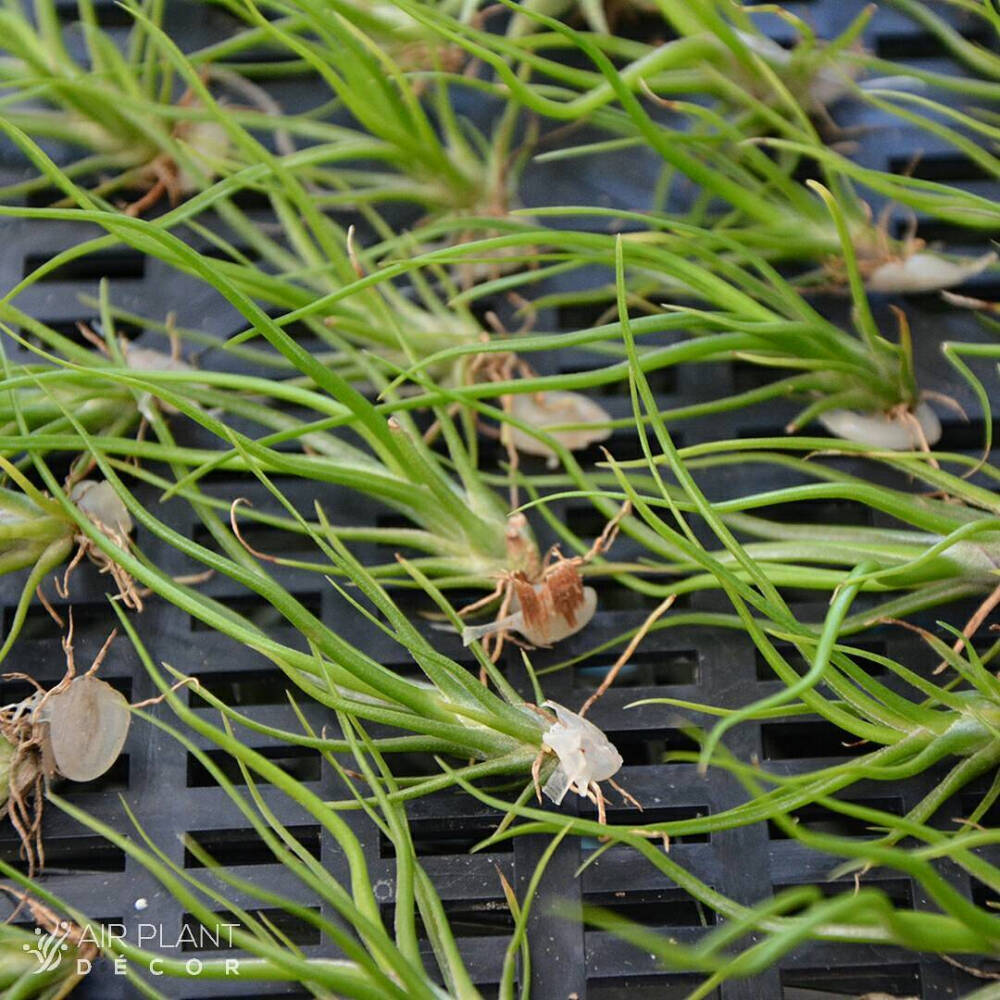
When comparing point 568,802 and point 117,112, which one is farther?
point 117,112

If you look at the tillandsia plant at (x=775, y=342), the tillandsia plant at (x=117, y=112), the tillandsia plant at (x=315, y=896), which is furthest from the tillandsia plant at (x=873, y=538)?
the tillandsia plant at (x=117, y=112)

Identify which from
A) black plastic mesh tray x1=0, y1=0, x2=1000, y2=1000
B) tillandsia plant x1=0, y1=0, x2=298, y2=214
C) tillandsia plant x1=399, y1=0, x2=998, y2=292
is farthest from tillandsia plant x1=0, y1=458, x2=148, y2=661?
tillandsia plant x1=399, y1=0, x2=998, y2=292

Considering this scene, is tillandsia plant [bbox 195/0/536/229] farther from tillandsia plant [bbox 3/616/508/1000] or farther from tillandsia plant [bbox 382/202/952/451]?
tillandsia plant [bbox 3/616/508/1000]

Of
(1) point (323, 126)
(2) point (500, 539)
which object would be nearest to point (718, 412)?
(2) point (500, 539)

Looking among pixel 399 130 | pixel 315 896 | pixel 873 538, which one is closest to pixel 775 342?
pixel 873 538

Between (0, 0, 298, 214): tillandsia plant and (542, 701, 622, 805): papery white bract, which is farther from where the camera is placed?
(0, 0, 298, 214): tillandsia plant

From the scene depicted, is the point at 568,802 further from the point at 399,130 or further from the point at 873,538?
the point at 399,130

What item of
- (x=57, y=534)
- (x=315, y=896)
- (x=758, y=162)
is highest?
(x=758, y=162)

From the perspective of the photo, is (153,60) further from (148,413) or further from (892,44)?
(892,44)
